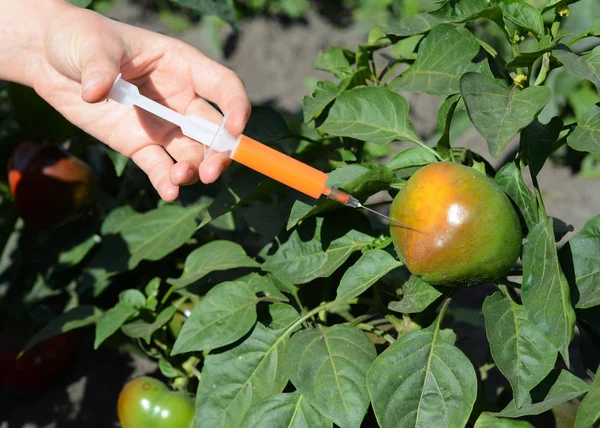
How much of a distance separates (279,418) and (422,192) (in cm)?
39

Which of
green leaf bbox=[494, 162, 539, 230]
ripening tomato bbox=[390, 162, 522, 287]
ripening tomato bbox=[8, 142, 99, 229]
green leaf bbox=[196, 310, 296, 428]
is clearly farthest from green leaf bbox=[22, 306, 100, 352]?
green leaf bbox=[494, 162, 539, 230]

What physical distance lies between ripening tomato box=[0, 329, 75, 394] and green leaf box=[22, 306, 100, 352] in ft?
1.00

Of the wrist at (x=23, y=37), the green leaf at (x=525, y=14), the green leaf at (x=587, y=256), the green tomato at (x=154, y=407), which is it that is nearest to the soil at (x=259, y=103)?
the green tomato at (x=154, y=407)

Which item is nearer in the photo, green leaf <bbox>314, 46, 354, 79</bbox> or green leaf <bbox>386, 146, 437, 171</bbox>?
green leaf <bbox>386, 146, 437, 171</bbox>

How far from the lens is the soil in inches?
64.2

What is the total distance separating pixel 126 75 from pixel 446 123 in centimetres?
55

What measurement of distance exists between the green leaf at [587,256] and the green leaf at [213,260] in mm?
496

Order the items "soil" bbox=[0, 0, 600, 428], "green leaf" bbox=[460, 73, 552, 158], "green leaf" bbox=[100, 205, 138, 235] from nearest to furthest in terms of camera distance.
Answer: "green leaf" bbox=[460, 73, 552, 158]
"green leaf" bbox=[100, 205, 138, 235]
"soil" bbox=[0, 0, 600, 428]

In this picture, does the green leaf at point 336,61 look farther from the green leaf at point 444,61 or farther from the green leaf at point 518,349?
the green leaf at point 518,349

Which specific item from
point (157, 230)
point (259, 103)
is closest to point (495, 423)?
point (157, 230)

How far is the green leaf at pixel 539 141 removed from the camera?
938mm

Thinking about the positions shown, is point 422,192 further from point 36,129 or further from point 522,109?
point 36,129

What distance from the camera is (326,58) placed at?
1.30 meters

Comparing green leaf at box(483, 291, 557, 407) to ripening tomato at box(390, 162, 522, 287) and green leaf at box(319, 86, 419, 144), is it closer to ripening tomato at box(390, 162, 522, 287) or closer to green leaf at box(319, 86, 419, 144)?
ripening tomato at box(390, 162, 522, 287)
